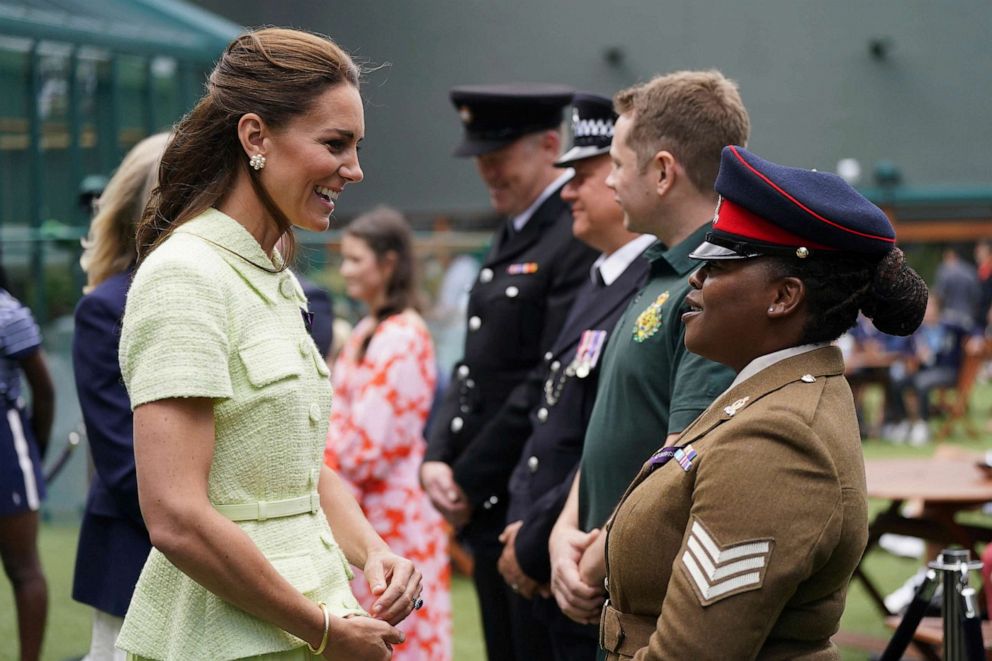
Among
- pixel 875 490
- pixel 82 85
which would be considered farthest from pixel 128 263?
pixel 82 85

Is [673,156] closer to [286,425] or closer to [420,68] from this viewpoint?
[286,425]

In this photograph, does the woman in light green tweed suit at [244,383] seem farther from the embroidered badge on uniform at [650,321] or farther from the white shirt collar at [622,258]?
the white shirt collar at [622,258]

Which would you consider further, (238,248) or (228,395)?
(238,248)

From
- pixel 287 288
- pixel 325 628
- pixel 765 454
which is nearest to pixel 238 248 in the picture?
pixel 287 288

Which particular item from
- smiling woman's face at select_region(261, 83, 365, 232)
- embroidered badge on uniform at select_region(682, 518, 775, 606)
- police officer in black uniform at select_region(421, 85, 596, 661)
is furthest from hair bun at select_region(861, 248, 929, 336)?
police officer in black uniform at select_region(421, 85, 596, 661)

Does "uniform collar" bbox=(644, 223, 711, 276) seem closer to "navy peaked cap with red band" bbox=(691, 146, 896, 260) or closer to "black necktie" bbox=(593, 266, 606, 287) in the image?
"black necktie" bbox=(593, 266, 606, 287)

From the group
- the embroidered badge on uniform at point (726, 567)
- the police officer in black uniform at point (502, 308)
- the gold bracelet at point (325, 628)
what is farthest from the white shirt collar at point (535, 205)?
the embroidered badge on uniform at point (726, 567)

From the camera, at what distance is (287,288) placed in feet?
7.13

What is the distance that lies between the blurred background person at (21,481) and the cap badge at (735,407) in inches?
119

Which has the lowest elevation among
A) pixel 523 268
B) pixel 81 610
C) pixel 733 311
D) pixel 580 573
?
pixel 81 610

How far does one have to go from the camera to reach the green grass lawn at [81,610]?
545cm

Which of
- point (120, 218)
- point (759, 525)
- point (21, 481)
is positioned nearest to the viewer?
point (759, 525)

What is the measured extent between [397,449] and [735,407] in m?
2.73

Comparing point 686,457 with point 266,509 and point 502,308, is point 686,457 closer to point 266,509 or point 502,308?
point 266,509
